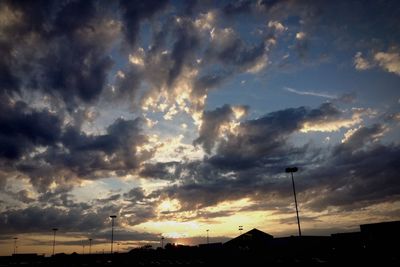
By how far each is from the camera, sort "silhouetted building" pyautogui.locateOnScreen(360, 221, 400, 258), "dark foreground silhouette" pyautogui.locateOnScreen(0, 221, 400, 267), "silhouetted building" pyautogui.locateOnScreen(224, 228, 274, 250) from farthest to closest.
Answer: "silhouetted building" pyautogui.locateOnScreen(224, 228, 274, 250) < "silhouetted building" pyautogui.locateOnScreen(360, 221, 400, 258) < "dark foreground silhouette" pyautogui.locateOnScreen(0, 221, 400, 267)

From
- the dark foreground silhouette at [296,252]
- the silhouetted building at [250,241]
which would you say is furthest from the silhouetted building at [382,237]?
the silhouetted building at [250,241]

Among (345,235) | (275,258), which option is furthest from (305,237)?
(275,258)

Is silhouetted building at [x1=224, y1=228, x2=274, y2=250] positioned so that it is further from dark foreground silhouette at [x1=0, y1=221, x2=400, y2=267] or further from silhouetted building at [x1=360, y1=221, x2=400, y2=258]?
silhouetted building at [x1=360, y1=221, x2=400, y2=258]

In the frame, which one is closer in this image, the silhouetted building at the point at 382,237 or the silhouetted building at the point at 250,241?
the silhouetted building at the point at 382,237

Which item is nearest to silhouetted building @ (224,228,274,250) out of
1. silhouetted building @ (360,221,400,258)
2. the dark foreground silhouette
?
the dark foreground silhouette

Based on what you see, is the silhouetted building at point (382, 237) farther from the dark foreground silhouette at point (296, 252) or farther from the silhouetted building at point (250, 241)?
the silhouetted building at point (250, 241)

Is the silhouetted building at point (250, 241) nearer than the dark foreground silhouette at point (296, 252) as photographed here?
No

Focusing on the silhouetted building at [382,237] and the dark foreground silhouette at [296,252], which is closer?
the dark foreground silhouette at [296,252]

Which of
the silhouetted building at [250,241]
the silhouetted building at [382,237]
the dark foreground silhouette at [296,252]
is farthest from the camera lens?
the silhouetted building at [250,241]

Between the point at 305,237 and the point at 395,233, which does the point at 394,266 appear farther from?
the point at 305,237

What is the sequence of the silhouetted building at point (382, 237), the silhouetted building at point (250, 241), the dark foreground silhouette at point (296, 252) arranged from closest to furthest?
the dark foreground silhouette at point (296, 252) → the silhouetted building at point (382, 237) → the silhouetted building at point (250, 241)

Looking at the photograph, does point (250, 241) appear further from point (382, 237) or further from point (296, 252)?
point (382, 237)

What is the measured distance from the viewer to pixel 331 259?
169 ft

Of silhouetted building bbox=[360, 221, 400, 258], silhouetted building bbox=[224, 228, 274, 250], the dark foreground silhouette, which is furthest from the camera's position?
silhouetted building bbox=[224, 228, 274, 250]
